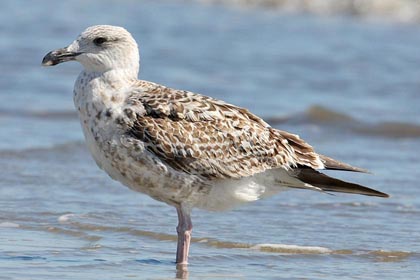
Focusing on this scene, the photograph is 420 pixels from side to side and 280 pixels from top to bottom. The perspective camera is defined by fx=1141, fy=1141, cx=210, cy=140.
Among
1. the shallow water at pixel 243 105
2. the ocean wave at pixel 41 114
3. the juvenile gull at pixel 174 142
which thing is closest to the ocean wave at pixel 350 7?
the shallow water at pixel 243 105

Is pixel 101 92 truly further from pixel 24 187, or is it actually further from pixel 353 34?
pixel 353 34

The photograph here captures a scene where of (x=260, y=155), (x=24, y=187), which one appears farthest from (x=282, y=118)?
(x=260, y=155)

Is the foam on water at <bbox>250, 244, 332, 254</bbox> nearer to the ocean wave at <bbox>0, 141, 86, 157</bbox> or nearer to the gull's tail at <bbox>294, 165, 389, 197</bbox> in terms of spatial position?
the gull's tail at <bbox>294, 165, 389, 197</bbox>

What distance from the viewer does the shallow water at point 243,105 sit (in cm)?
782

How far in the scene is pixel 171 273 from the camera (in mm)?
7371

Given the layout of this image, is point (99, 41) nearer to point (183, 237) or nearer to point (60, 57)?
point (60, 57)

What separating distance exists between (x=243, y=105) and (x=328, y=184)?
21.4 ft

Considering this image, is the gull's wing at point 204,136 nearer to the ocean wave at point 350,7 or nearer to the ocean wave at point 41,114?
the ocean wave at point 41,114

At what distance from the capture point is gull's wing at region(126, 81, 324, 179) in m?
7.33

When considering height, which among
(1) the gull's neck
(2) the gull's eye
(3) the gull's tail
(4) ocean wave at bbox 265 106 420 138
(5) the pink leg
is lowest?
(5) the pink leg

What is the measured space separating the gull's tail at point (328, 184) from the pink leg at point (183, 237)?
2.66 ft

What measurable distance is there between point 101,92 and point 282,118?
6.40 meters

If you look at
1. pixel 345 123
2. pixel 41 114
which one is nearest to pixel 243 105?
pixel 345 123

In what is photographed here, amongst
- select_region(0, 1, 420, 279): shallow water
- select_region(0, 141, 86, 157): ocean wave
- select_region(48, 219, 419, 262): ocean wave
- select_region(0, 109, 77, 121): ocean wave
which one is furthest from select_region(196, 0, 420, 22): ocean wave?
select_region(48, 219, 419, 262): ocean wave
